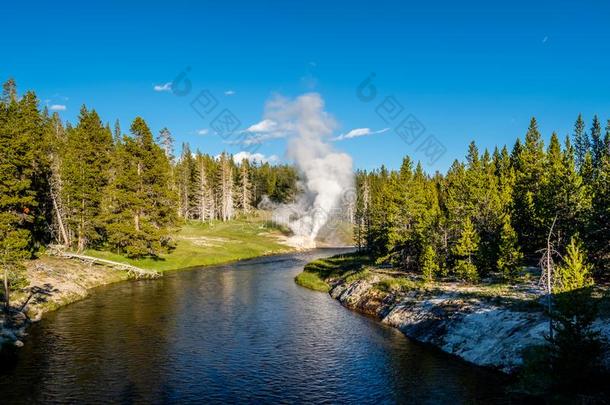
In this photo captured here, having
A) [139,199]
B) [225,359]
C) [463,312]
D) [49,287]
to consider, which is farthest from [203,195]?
[225,359]

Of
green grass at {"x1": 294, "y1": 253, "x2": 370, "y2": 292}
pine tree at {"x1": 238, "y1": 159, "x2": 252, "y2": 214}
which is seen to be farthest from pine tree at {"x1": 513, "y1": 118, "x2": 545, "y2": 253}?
pine tree at {"x1": 238, "y1": 159, "x2": 252, "y2": 214}

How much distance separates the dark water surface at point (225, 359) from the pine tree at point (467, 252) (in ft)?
43.4

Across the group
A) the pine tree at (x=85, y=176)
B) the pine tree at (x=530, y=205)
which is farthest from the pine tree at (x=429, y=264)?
the pine tree at (x=85, y=176)

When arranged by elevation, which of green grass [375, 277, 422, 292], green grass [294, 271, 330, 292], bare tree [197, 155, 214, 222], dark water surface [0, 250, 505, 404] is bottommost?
dark water surface [0, 250, 505, 404]

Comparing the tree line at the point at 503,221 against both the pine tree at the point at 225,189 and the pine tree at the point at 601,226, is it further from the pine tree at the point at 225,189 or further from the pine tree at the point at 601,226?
the pine tree at the point at 225,189

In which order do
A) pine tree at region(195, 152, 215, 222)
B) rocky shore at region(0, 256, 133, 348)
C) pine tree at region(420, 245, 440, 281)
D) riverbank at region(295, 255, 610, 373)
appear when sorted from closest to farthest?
1. riverbank at region(295, 255, 610, 373)
2. rocky shore at region(0, 256, 133, 348)
3. pine tree at region(420, 245, 440, 281)
4. pine tree at region(195, 152, 215, 222)

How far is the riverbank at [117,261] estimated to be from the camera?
47150 mm

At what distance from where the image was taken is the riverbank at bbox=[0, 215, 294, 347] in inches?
1856

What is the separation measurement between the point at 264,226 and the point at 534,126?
83.7 m

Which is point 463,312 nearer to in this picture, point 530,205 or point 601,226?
point 601,226

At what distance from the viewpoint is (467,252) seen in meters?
54.8

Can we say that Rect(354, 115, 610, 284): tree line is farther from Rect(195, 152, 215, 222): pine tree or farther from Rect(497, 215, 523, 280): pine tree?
Rect(195, 152, 215, 222): pine tree

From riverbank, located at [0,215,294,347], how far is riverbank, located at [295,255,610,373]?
34307mm

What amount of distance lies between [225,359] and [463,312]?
21.9 meters
